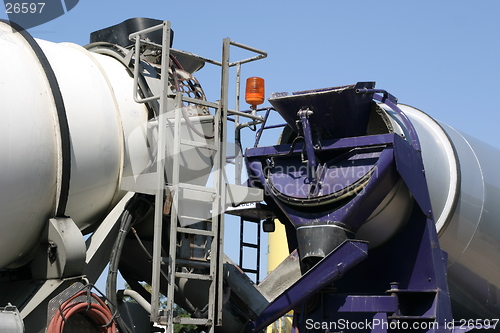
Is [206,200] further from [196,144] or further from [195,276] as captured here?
[195,276]

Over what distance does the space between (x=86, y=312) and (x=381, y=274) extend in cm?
354

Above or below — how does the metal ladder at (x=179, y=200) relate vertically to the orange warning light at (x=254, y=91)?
below

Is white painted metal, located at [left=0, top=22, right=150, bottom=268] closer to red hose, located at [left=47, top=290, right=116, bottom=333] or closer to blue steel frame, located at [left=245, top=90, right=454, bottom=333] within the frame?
red hose, located at [left=47, top=290, right=116, bottom=333]

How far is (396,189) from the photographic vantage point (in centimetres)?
766

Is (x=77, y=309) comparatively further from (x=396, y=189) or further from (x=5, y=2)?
(x=396, y=189)

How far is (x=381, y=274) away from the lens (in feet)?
26.7

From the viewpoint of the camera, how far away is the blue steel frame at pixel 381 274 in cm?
728

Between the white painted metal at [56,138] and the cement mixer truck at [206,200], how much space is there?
1 cm

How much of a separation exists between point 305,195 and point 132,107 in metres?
2.00

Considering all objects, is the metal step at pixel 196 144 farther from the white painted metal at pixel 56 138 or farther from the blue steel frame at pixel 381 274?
the blue steel frame at pixel 381 274

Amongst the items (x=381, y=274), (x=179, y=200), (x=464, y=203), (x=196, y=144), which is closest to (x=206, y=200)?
(x=179, y=200)

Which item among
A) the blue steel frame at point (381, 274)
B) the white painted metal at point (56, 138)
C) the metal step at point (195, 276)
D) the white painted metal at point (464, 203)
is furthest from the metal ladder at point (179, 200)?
the white painted metal at point (464, 203)

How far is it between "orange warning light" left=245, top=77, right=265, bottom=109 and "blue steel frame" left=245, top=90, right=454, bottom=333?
2.75 feet

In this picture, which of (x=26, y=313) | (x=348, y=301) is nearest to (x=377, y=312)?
(x=348, y=301)
